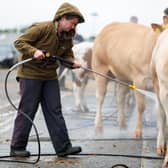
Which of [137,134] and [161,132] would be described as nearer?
[161,132]

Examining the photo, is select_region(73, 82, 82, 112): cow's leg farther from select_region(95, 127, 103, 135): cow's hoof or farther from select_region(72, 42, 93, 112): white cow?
select_region(95, 127, 103, 135): cow's hoof

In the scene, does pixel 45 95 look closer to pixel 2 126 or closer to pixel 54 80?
pixel 54 80

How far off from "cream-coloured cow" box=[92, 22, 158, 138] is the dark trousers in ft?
6.58

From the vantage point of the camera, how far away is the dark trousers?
25.2 ft

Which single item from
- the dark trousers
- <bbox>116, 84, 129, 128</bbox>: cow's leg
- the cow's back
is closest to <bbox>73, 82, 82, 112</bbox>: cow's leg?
<bbox>116, 84, 129, 128</bbox>: cow's leg

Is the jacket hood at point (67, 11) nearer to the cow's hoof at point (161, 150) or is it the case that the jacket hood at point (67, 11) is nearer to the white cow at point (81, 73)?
the cow's hoof at point (161, 150)

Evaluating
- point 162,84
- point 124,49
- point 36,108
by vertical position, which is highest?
point 162,84

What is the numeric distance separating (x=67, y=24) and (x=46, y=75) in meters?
0.67

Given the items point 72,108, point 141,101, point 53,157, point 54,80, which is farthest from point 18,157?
point 72,108

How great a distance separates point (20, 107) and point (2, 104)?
7191mm

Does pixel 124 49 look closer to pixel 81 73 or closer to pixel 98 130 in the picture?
pixel 98 130

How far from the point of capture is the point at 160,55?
285 inches

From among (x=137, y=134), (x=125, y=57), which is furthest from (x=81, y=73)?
(x=137, y=134)

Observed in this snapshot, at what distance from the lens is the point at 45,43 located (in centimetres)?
759
